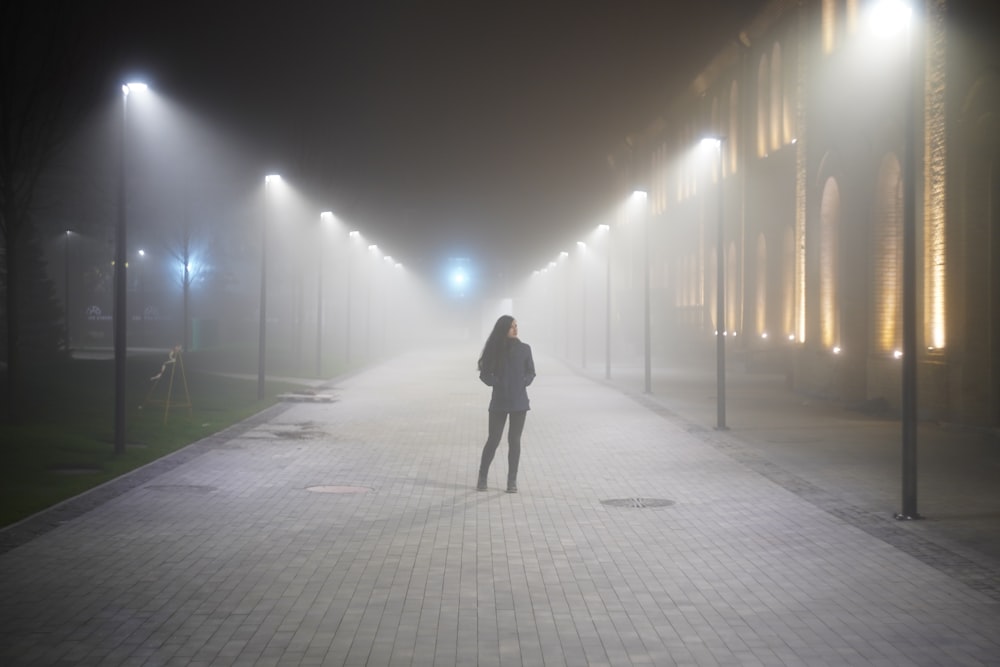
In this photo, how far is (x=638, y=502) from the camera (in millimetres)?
13477

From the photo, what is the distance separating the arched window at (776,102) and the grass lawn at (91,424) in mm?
19124

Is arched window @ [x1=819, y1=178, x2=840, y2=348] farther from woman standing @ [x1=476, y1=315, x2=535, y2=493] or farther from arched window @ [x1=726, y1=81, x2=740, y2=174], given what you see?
woman standing @ [x1=476, y1=315, x2=535, y2=493]

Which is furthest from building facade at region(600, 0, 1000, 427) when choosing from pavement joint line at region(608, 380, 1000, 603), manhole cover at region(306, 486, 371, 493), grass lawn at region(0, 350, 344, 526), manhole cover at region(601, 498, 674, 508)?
grass lawn at region(0, 350, 344, 526)

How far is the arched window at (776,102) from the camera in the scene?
4506 centimetres

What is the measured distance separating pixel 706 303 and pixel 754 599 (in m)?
52.7

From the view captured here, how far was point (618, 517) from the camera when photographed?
40.8 feet

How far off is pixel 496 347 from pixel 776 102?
34.0m

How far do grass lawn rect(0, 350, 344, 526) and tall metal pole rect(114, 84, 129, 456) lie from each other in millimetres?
455

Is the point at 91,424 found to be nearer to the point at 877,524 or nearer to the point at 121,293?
the point at 121,293

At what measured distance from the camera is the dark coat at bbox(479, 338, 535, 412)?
45.8 feet

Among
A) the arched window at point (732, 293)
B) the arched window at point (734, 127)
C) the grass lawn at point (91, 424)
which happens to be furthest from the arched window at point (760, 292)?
the grass lawn at point (91, 424)

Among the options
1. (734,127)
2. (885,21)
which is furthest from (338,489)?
(734,127)

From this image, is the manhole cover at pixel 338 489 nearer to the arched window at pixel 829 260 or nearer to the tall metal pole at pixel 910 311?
the tall metal pole at pixel 910 311

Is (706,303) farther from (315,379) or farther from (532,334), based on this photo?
(532,334)
